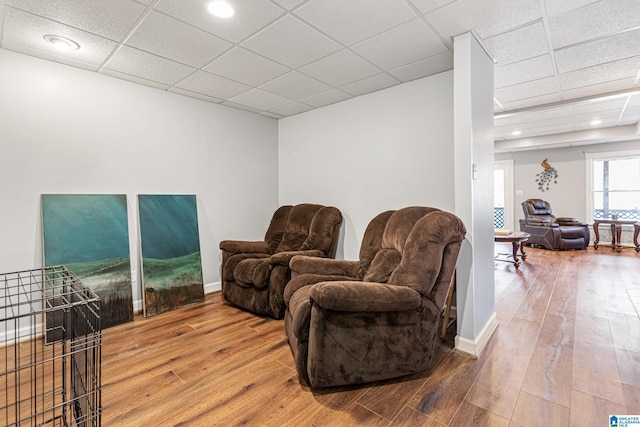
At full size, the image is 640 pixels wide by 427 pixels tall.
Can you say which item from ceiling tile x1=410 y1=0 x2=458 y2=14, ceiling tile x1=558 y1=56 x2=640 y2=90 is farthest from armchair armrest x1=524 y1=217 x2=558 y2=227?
ceiling tile x1=410 y1=0 x2=458 y2=14

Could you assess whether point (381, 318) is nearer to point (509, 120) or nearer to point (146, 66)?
point (146, 66)

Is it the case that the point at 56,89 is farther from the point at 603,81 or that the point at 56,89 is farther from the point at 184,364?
the point at 603,81

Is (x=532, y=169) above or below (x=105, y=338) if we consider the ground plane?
above

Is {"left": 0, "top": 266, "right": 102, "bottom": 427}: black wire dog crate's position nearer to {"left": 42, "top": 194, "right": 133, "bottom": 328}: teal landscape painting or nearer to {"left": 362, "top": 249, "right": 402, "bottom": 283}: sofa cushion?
{"left": 42, "top": 194, "right": 133, "bottom": 328}: teal landscape painting

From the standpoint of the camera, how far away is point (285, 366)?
2168mm

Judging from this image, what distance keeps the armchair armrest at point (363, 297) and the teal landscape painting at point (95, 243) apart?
7.27 ft

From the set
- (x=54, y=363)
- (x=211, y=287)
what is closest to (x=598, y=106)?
(x=211, y=287)

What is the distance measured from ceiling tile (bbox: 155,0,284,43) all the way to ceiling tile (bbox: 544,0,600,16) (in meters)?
1.71

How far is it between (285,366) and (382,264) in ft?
3.30

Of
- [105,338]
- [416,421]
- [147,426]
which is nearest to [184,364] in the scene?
[147,426]

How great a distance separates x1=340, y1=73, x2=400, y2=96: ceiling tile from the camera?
3111 millimetres

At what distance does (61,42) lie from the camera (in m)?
2.39

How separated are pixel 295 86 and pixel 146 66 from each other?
1402 millimetres

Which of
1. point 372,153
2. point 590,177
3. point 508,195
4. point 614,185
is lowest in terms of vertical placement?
point 508,195
